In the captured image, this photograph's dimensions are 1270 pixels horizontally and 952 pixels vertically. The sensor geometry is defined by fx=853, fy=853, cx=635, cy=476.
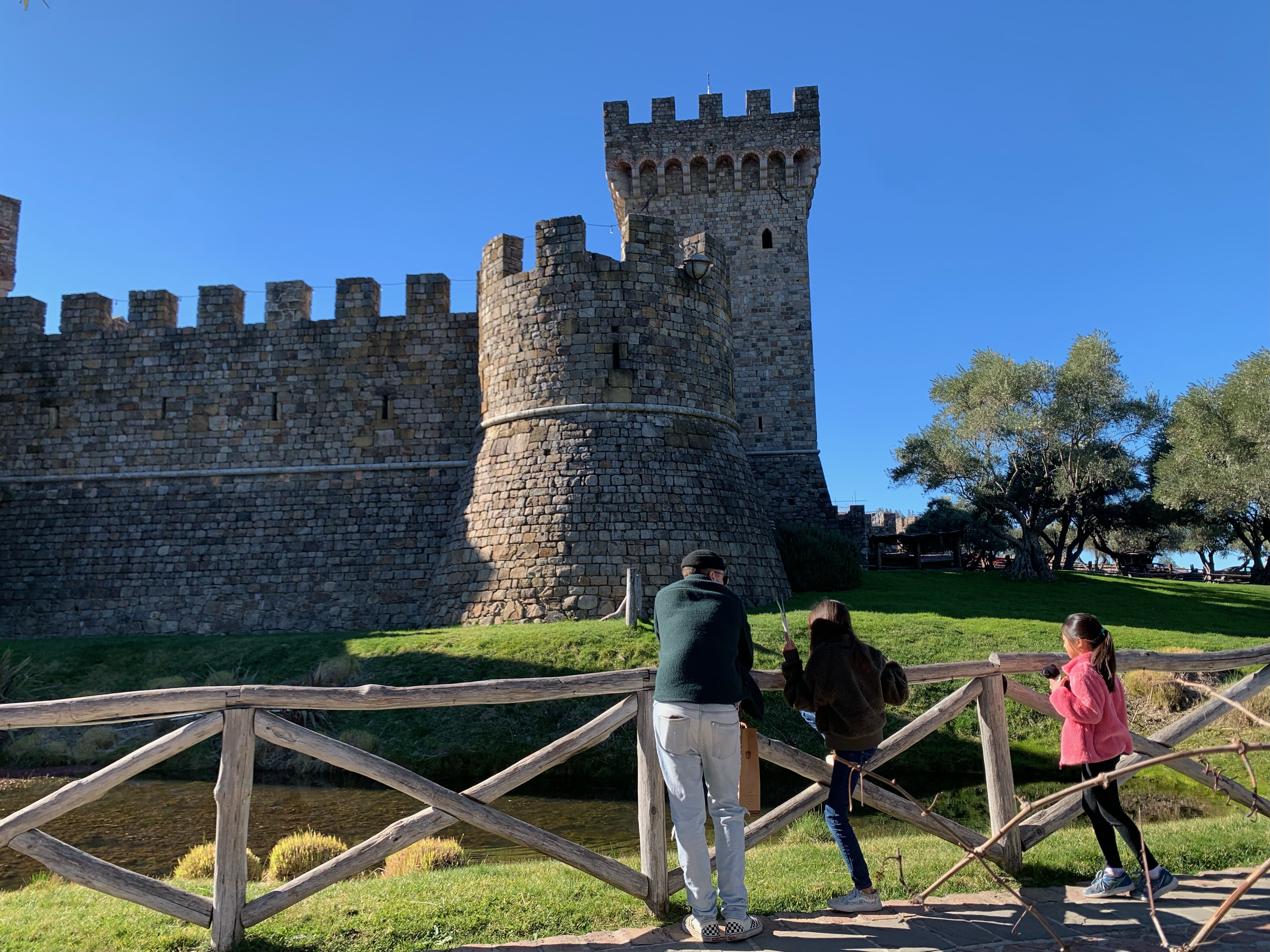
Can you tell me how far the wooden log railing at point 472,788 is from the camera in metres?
3.65

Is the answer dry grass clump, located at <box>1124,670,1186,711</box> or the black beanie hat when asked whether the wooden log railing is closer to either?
the black beanie hat

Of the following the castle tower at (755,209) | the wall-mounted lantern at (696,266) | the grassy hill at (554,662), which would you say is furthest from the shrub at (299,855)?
the castle tower at (755,209)

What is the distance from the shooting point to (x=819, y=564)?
17781mm

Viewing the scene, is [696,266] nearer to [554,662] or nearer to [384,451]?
[384,451]

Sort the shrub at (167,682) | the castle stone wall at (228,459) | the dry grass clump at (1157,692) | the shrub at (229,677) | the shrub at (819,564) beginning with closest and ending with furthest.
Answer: the dry grass clump at (1157,692), the shrub at (229,677), the shrub at (167,682), the castle stone wall at (228,459), the shrub at (819,564)

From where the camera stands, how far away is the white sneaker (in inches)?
153

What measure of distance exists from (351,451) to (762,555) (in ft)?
27.2

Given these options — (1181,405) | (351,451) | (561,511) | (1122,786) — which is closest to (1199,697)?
(1122,786)

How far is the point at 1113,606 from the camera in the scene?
1703 centimetres

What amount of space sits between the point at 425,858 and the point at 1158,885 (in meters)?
4.41

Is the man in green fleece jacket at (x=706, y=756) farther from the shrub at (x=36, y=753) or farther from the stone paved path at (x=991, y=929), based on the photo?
the shrub at (x=36, y=753)

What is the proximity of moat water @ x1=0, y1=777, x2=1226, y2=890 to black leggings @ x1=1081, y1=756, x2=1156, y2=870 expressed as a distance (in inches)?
114

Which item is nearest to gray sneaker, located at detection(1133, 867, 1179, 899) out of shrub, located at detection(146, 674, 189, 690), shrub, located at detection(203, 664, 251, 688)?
shrub, located at detection(203, 664, 251, 688)

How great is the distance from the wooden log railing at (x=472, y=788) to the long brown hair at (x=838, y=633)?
0.32 meters
